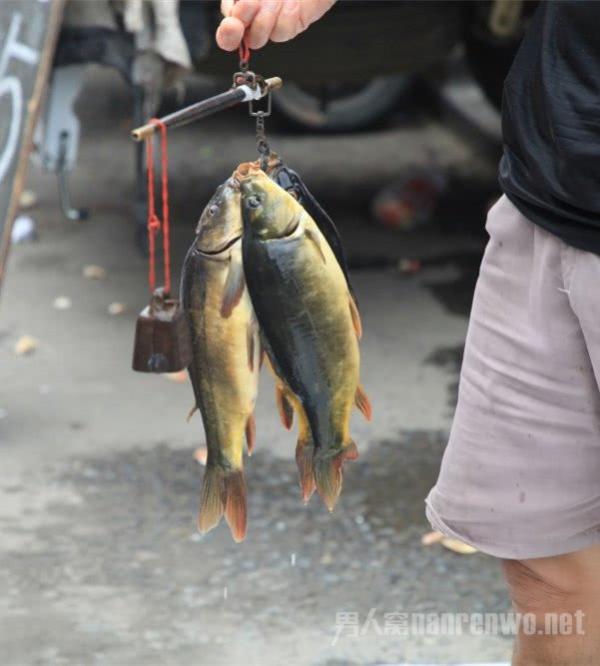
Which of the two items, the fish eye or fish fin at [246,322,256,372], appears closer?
the fish eye

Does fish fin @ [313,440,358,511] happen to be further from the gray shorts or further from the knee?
the knee

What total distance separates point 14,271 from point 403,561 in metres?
3.32

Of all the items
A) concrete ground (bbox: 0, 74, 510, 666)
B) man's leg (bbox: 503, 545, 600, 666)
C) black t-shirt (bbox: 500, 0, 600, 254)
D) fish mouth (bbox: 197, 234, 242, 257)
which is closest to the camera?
black t-shirt (bbox: 500, 0, 600, 254)

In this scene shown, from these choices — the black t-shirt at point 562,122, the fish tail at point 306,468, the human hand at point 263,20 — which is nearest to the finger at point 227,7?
the human hand at point 263,20

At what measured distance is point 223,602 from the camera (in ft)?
13.4

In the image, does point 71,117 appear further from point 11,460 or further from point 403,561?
point 403,561

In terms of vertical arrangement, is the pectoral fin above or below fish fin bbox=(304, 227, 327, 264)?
below

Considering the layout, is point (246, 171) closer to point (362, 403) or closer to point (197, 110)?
point (197, 110)

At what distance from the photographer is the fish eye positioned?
245cm

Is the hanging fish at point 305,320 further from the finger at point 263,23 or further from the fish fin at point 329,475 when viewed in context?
the finger at point 263,23

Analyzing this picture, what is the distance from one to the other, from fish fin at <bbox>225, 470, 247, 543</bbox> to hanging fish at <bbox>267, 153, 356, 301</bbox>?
1.32ft

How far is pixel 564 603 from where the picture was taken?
260cm

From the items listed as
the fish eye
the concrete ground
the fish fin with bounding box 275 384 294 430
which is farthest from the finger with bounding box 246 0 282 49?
the concrete ground

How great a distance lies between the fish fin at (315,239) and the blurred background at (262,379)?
1638 millimetres
